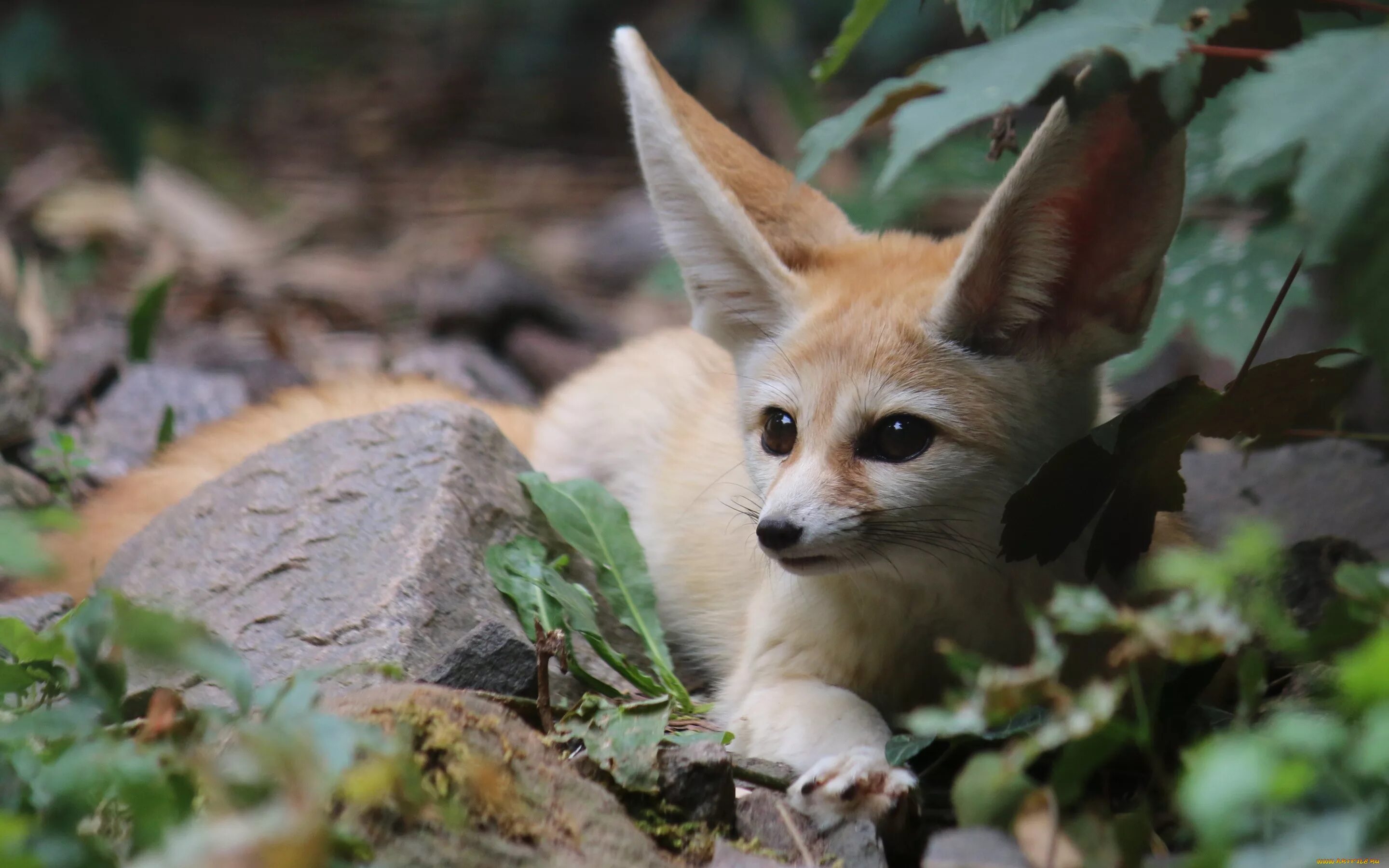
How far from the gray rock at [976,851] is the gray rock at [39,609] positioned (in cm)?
182

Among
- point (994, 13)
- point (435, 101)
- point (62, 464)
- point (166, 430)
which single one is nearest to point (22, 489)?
point (62, 464)

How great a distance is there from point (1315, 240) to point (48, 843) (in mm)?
1597

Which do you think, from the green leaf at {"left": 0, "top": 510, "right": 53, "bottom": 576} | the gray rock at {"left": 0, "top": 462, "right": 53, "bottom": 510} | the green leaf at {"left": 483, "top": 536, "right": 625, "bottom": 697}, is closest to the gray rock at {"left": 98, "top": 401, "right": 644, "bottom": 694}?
the green leaf at {"left": 483, "top": 536, "right": 625, "bottom": 697}

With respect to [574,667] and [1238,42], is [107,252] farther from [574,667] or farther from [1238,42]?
[1238,42]

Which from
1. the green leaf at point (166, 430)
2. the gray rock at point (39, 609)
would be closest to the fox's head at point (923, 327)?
the gray rock at point (39, 609)

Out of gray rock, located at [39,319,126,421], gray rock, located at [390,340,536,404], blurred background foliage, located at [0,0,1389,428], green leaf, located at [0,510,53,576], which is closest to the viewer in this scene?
green leaf, located at [0,510,53,576]

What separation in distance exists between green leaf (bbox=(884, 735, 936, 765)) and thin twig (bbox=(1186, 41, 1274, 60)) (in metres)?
1.14

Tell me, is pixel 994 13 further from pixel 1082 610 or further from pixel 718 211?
pixel 1082 610

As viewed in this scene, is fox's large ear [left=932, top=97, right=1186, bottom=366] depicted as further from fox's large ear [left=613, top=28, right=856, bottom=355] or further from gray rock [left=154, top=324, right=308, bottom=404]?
gray rock [left=154, top=324, right=308, bottom=404]

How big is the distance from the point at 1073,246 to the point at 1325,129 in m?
0.89

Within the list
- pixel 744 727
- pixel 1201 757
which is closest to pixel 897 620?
pixel 744 727

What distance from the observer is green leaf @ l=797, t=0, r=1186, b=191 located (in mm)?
1504

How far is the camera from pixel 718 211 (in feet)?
8.41

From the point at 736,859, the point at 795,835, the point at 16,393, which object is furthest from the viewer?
the point at 16,393
